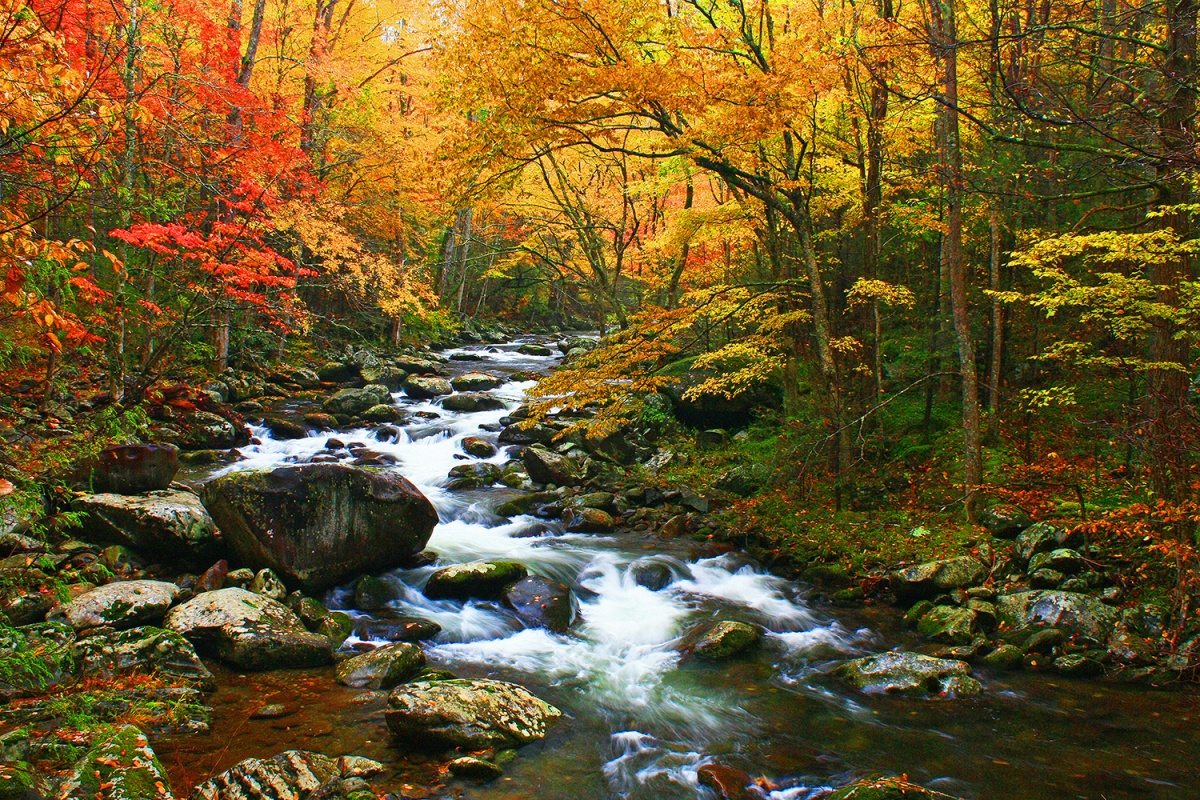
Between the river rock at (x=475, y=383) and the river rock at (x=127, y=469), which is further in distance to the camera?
the river rock at (x=475, y=383)

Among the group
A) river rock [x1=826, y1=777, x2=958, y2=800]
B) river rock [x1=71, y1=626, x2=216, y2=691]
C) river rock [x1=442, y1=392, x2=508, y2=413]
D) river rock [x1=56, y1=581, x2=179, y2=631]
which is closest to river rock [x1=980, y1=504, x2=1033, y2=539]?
river rock [x1=826, y1=777, x2=958, y2=800]

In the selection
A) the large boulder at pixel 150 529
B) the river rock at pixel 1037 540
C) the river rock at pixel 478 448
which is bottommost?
the river rock at pixel 1037 540

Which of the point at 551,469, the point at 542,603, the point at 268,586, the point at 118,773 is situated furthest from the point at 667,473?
the point at 118,773

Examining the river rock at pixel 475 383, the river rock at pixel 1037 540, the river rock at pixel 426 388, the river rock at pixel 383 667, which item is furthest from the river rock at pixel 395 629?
the river rock at pixel 475 383

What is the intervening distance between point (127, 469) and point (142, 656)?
3883 mm

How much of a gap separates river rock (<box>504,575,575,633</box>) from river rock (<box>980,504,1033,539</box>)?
5585mm

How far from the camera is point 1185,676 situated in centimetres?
557

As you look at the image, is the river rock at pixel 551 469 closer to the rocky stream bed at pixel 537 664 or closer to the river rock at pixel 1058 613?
the rocky stream bed at pixel 537 664

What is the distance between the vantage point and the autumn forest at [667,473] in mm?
4445

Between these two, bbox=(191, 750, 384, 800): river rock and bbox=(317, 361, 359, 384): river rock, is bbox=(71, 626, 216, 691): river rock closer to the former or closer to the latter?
bbox=(191, 750, 384, 800): river rock

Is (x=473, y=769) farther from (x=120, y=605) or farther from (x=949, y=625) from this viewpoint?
(x=949, y=625)

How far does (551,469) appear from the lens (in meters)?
12.7

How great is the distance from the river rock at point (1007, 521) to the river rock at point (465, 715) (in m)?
6.30

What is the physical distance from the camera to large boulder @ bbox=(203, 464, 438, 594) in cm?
705
